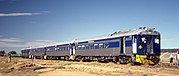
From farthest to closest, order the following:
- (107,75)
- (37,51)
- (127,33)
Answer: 1. (37,51)
2. (127,33)
3. (107,75)

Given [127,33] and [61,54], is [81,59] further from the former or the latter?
[127,33]

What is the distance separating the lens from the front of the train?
28672 millimetres

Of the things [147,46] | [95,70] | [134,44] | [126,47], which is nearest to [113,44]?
[126,47]

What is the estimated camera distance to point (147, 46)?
29359 mm

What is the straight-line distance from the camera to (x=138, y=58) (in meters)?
28.5

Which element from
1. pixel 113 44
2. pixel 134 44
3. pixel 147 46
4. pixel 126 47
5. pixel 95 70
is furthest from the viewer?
pixel 113 44

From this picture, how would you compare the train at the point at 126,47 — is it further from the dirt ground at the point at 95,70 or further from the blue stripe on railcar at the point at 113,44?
the dirt ground at the point at 95,70

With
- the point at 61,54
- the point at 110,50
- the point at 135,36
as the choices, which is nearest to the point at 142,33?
the point at 135,36

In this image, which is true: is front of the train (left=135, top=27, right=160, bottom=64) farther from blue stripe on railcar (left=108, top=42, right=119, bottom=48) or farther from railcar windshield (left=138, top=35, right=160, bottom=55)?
blue stripe on railcar (left=108, top=42, right=119, bottom=48)

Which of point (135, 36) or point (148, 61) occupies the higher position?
point (135, 36)

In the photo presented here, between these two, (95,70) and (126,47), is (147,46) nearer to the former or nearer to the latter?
(126,47)

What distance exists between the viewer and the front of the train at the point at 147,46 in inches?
1129

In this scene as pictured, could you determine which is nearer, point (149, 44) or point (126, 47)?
point (149, 44)

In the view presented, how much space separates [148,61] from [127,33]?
3.87 metres
